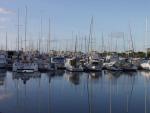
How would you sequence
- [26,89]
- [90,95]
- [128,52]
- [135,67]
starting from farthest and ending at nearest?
[128,52] → [135,67] → [26,89] → [90,95]

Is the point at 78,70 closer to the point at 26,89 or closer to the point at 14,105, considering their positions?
the point at 26,89

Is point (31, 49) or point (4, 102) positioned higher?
point (31, 49)

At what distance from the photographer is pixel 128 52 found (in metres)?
90.9

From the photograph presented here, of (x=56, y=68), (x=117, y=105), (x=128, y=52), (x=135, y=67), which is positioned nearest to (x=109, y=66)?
(x=135, y=67)

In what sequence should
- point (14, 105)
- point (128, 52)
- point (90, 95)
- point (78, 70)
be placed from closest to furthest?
point (14, 105) < point (90, 95) < point (78, 70) < point (128, 52)

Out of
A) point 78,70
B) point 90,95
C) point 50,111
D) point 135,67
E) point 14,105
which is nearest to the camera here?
point 50,111

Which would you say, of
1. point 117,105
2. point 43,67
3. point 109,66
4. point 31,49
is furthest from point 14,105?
point 31,49

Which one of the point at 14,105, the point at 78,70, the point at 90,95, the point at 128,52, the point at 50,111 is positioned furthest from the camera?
the point at 128,52

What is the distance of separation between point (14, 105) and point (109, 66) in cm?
4342

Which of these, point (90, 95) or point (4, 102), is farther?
point (90, 95)

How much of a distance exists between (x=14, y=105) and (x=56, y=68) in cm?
4079

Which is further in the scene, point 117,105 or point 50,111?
point 117,105

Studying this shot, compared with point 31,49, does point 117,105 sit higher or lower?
lower

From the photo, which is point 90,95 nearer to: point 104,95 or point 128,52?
point 104,95
